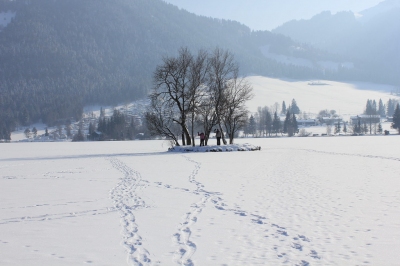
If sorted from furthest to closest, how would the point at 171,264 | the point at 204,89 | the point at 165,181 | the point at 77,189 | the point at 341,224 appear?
the point at 204,89
the point at 165,181
the point at 77,189
the point at 341,224
the point at 171,264

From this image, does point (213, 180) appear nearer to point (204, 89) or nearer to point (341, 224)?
point (341, 224)

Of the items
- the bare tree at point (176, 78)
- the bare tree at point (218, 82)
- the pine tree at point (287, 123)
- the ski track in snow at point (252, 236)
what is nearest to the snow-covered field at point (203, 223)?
the ski track in snow at point (252, 236)

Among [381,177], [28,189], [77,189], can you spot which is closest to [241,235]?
[77,189]

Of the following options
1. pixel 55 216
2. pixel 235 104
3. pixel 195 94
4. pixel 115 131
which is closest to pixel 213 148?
pixel 195 94

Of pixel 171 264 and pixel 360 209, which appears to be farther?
pixel 360 209

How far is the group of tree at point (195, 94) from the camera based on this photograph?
40938mm

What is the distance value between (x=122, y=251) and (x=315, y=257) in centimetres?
354

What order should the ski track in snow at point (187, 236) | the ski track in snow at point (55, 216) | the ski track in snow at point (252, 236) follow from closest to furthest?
the ski track in snow at point (187, 236) < the ski track in snow at point (252, 236) < the ski track in snow at point (55, 216)

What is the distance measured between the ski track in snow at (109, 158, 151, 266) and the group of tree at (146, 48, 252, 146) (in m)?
23.6

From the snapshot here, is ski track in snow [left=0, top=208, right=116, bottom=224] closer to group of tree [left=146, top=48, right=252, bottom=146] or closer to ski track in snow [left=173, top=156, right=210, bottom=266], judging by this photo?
ski track in snow [left=173, top=156, right=210, bottom=266]

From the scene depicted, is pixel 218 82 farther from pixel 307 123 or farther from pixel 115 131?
pixel 307 123

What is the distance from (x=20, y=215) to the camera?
9.92 metres

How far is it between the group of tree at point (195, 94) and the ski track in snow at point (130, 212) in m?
23.6

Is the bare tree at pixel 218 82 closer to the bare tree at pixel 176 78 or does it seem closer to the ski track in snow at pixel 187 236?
the bare tree at pixel 176 78
